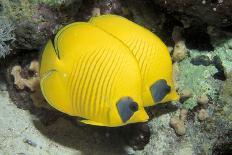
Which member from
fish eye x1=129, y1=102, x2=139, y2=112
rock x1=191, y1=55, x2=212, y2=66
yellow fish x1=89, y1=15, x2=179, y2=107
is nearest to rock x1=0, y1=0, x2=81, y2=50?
yellow fish x1=89, y1=15, x2=179, y2=107

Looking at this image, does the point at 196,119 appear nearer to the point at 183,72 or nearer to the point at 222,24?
the point at 183,72

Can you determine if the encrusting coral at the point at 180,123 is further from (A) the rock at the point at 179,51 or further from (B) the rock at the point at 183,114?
(A) the rock at the point at 179,51

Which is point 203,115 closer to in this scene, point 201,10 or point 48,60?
point 201,10

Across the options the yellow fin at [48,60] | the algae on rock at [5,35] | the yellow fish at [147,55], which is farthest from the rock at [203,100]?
the algae on rock at [5,35]

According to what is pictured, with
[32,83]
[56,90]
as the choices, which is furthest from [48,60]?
[32,83]

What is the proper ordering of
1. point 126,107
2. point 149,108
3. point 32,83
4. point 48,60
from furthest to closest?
1. point 32,83
2. point 149,108
3. point 48,60
4. point 126,107

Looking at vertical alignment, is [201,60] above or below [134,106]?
below
